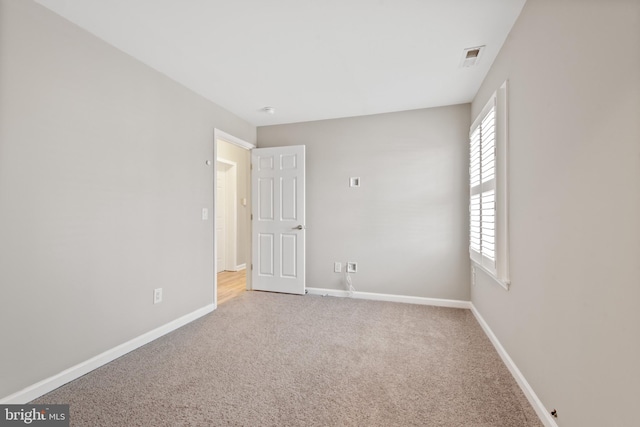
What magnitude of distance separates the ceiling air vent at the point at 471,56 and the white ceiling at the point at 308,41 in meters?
0.04

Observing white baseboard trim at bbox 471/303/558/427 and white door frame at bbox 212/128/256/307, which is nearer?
white baseboard trim at bbox 471/303/558/427

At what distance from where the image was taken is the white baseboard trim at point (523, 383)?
1.48 meters

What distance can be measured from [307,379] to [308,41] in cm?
244

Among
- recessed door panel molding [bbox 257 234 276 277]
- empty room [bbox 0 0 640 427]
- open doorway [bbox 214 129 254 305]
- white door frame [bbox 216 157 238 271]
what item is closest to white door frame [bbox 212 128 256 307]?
empty room [bbox 0 0 640 427]

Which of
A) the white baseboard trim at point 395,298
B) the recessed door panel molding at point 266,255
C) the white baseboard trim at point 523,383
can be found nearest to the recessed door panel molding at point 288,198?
the recessed door panel molding at point 266,255

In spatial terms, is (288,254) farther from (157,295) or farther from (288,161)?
(157,295)

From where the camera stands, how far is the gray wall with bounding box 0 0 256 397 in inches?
65.3

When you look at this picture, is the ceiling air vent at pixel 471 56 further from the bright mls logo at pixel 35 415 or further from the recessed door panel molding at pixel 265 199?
the bright mls logo at pixel 35 415

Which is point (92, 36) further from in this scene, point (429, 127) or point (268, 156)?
point (429, 127)

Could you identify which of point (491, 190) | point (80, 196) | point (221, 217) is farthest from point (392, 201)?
point (221, 217)

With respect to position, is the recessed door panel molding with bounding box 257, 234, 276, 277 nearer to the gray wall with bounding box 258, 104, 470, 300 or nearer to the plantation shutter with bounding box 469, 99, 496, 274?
the gray wall with bounding box 258, 104, 470, 300

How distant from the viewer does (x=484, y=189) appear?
2.62 m

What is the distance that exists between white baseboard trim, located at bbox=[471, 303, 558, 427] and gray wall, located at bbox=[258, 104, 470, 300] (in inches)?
39.9

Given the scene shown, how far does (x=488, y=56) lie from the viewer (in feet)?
7.75
